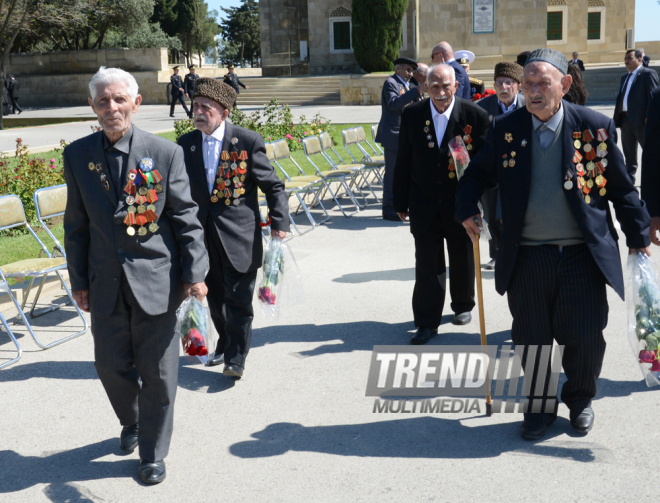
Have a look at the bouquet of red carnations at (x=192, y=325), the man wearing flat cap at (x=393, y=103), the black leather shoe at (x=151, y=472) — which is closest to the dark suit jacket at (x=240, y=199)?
the bouquet of red carnations at (x=192, y=325)

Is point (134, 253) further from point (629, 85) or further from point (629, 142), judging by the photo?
point (629, 142)

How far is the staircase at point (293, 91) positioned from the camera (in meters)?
33.4

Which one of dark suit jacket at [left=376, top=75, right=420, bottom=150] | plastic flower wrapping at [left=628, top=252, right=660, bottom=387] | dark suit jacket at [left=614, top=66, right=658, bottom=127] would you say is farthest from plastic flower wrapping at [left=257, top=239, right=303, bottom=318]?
dark suit jacket at [left=614, top=66, right=658, bottom=127]

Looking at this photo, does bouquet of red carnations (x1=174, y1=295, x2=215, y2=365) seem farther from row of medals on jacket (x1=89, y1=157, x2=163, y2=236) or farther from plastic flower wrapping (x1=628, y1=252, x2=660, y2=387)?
plastic flower wrapping (x1=628, y1=252, x2=660, y2=387)

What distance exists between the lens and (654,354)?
13.2 ft

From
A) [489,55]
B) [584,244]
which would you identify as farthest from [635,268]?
[489,55]

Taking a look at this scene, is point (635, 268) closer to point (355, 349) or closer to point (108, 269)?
point (355, 349)

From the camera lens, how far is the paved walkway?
351 centimetres

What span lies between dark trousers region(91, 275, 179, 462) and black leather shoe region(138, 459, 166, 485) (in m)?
0.03

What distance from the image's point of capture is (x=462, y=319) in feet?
19.2

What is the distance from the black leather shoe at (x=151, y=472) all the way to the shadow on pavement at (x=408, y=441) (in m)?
0.44

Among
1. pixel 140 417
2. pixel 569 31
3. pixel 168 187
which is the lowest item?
pixel 140 417

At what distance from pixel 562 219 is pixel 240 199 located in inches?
83.6

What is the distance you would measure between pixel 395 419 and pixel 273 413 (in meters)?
0.73
